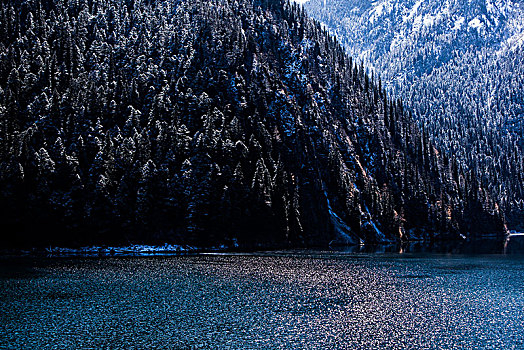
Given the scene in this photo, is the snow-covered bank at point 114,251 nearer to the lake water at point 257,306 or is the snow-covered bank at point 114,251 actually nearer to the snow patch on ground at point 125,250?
the snow patch on ground at point 125,250

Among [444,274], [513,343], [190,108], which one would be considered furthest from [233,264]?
[190,108]

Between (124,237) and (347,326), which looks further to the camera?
(124,237)

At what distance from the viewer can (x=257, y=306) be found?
229 feet

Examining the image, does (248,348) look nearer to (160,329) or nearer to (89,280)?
(160,329)

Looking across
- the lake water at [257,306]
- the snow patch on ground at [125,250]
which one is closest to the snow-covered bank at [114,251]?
the snow patch on ground at [125,250]

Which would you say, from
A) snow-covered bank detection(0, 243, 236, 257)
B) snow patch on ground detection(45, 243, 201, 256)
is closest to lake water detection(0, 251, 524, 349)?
snow-covered bank detection(0, 243, 236, 257)

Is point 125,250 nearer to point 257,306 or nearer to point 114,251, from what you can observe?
point 114,251

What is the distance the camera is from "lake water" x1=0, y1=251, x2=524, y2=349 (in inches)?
2073

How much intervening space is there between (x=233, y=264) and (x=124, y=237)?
48.6 meters

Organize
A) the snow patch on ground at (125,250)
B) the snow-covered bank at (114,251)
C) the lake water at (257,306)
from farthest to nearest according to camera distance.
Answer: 1. the snow patch on ground at (125,250)
2. the snow-covered bank at (114,251)
3. the lake water at (257,306)

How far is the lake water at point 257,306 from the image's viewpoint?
52.7 m

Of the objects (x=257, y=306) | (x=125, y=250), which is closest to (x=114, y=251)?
(x=125, y=250)

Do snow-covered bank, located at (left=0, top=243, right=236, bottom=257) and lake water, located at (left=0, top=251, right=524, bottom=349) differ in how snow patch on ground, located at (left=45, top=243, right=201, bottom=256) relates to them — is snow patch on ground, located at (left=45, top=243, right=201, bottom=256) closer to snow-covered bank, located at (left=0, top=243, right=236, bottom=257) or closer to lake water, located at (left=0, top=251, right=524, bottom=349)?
snow-covered bank, located at (left=0, top=243, right=236, bottom=257)

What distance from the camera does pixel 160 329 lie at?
56.8m
